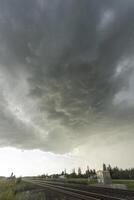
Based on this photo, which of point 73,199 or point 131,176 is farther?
point 131,176

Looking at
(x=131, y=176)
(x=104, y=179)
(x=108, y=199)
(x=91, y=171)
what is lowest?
(x=108, y=199)

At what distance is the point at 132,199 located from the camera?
1694 centimetres

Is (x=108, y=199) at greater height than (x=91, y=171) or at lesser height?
lesser

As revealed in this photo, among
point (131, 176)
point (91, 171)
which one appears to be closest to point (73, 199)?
point (131, 176)

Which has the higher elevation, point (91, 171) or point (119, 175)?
point (91, 171)

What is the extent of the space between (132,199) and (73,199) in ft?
16.2

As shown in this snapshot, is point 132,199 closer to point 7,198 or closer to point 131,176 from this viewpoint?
point 7,198

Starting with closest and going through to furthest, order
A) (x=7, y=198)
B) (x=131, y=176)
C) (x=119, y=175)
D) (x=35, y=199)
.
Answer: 1. (x=7, y=198)
2. (x=35, y=199)
3. (x=131, y=176)
4. (x=119, y=175)

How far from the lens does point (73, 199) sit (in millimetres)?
18844

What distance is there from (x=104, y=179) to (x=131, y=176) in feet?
62.5

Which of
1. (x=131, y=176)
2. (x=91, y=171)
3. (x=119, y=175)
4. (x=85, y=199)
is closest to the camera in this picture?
(x=85, y=199)

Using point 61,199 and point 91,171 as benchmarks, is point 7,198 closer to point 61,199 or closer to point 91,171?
point 61,199

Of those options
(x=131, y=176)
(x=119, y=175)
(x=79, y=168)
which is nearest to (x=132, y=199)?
(x=131, y=176)

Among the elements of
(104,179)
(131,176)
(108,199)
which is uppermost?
(131,176)
